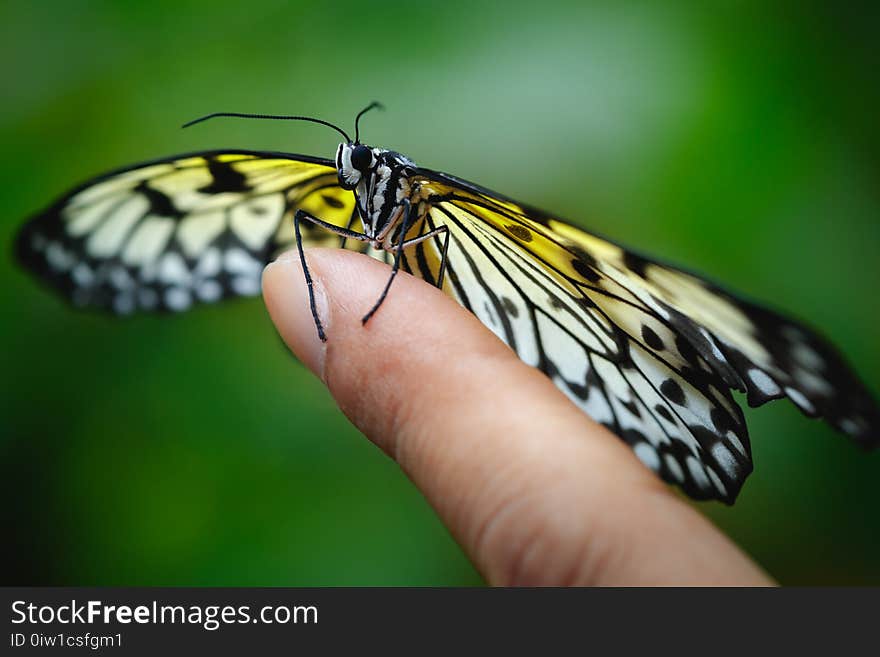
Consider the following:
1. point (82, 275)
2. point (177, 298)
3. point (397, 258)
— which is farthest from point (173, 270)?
point (397, 258)

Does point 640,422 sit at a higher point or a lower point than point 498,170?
lower

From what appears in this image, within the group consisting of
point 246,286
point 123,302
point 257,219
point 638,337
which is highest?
point 638,337

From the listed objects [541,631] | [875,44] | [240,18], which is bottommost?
[541,631]

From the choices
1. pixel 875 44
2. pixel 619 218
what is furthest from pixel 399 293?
pixel 875 44

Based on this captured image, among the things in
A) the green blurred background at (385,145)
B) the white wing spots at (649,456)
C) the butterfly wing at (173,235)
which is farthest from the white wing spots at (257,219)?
the white wing spots at (649,456)

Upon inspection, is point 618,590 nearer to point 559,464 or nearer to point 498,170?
point 559,464

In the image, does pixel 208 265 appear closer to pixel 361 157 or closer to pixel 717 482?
pixel 361 157

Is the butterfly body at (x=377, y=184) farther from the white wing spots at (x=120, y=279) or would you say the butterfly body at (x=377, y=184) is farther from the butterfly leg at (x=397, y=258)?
the white wing spots at (x=120, y=279)
